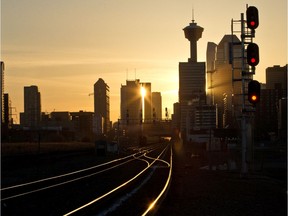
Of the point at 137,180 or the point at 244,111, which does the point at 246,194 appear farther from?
the point at 137,180

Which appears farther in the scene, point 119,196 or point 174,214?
point 119,196

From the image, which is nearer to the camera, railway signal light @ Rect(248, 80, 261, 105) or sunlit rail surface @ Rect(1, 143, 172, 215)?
railway signal light @ Rect(248, 80, 261, 105)

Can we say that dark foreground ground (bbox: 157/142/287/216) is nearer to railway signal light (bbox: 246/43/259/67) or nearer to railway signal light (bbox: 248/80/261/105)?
railway signal light (bbox: 248/80/261/105)

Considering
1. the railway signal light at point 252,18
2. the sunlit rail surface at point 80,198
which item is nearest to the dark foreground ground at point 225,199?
the sunlit rail surface at point 80,198

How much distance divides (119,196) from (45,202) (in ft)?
12.2

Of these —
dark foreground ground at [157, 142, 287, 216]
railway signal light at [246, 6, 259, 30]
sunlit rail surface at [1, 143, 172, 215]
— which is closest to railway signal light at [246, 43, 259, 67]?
railway signal light at [246, 6, 259, 30]

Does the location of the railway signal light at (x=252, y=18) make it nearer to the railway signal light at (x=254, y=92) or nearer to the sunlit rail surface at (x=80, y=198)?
the railway signal light at (x=254, y=92)

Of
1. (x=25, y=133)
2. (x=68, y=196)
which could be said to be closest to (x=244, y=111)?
(x=68, y=196)

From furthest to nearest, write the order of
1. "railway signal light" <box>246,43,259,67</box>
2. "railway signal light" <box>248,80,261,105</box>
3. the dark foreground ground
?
the dark foreground ground → "railway signal light" <box>248,80,261,105</box> → "railway signal light" <box>246,43,259,67</box>

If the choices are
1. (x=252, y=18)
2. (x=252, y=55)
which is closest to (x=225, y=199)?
(x=252, y=55)

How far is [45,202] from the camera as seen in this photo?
23.1m

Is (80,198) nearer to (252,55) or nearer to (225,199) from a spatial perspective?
(225,199)

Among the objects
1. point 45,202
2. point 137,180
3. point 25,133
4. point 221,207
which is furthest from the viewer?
point 25,133

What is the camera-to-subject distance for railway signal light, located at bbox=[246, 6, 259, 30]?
63.4ft
